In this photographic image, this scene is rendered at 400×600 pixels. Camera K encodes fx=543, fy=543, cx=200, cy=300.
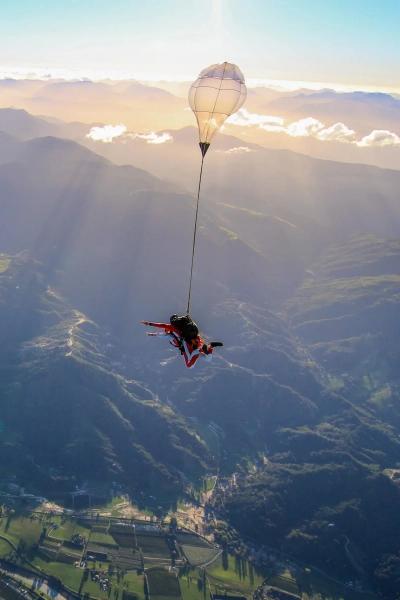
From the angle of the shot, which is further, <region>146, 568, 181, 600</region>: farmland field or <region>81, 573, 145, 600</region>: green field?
<region>146, 568, 181, 600</region>: farmland field

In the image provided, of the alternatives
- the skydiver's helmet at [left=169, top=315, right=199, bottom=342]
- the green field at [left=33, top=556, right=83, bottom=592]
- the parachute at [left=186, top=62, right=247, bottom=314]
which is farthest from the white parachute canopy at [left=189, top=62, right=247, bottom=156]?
the green field at [left=33, top=556, right=83, bottom=592]

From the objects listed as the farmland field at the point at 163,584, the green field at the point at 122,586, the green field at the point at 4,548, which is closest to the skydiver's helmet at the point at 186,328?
the green field at the point at 122,586

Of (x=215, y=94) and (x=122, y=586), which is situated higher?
(x=215, y=94)

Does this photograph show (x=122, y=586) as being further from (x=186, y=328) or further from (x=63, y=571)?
(x=186, y=328)

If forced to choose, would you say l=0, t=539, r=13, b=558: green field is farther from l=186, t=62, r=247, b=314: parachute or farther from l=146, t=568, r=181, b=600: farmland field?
l=186, t=62, r=247, b=314: parachute

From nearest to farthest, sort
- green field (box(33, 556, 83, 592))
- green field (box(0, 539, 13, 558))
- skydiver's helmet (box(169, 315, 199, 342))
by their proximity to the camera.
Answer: skydiver's helmet (box(169, 315, 199, 342)), green field (box(33, 556, 83, 592)), green field (box(0, 539, 13, 558))

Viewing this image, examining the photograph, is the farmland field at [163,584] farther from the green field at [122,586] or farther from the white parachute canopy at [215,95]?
the white parachute canopy at [215,95]

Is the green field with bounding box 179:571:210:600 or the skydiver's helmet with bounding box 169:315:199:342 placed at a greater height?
the skydiver's helmet with bounding box 169:315:199:342

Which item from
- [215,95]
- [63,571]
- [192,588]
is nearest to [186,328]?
[215,95]
